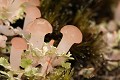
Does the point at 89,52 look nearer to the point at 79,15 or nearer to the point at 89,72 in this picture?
the point at 89,72

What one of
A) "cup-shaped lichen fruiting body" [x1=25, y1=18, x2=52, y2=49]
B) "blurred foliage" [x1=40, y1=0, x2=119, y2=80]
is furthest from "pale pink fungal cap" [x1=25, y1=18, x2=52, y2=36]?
"blurred foliage" [x1=40, y1=0, x2=119, y2=80]

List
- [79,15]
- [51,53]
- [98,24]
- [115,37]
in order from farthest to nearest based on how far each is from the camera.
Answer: [98,24]
[115,37]
[79,15]
[51,53]

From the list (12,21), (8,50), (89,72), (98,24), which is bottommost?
(89,72)

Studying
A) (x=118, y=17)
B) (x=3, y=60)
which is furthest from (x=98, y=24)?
(x=3, y=60)

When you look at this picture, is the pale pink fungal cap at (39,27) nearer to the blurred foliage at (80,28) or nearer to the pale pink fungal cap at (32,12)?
the pale pink fungal cap at (32,12)

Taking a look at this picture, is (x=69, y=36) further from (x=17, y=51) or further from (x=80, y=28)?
(x=80, y=28)

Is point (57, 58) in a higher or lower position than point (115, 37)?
lower

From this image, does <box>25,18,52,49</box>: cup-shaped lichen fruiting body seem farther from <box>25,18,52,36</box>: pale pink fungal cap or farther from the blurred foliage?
the blurred foliage

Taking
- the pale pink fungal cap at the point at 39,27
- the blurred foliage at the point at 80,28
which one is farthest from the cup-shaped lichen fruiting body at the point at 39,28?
the blurred foliage at the point at 80,28
